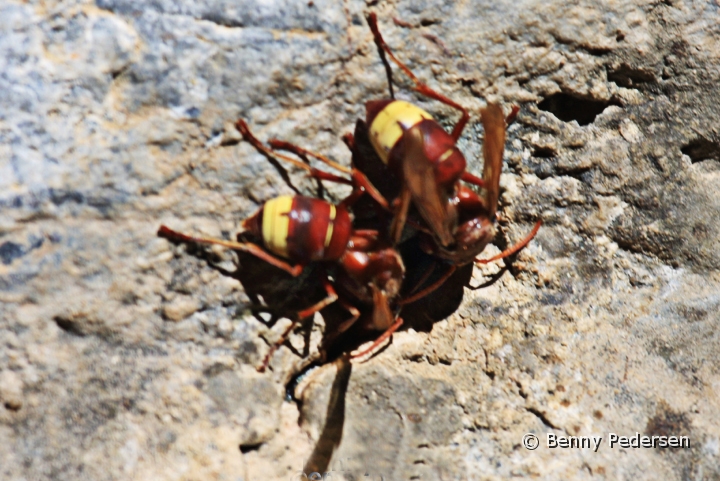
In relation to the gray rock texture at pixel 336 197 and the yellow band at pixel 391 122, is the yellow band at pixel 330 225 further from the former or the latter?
the yellow band at pixel 391 122

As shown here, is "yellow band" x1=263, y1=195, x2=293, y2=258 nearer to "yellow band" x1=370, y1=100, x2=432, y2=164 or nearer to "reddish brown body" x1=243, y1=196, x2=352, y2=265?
"reddish brown body" x1=243, y1=196, x2=352, y2=265

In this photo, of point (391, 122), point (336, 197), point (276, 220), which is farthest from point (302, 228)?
point (391, 122)

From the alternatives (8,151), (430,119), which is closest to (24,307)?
(8,151)

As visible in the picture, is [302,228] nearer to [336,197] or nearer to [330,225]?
[330,225]

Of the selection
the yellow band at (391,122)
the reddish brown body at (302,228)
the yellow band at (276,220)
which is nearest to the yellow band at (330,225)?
the reddish brown body at (302,228)

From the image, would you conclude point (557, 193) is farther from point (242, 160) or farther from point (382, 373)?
point (242, 160)
